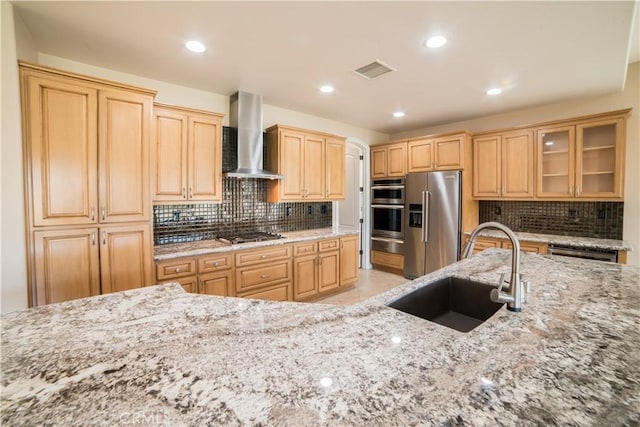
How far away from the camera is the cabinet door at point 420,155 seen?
4375mm

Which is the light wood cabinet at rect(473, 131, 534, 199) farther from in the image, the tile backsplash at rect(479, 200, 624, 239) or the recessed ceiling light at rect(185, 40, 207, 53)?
the recessed ceiling light at rect(185, 40, 207, 53)

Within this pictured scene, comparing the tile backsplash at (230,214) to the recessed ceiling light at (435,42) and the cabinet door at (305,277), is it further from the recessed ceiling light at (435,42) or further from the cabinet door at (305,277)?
the recessed ceiling light at (435,42)

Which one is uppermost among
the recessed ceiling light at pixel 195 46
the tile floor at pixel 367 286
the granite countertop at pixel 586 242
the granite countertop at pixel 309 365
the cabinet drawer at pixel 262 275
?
the recessed ceiling light at pixel 195 46

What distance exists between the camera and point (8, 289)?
171 centimetres

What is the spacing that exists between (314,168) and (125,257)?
2.45 metres

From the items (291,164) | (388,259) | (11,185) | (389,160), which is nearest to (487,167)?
(389,160)

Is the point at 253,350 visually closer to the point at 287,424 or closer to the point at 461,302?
the point at 287,424

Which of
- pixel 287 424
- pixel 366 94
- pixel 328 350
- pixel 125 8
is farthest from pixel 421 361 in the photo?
pixel 366 94

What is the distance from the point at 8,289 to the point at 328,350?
217cm

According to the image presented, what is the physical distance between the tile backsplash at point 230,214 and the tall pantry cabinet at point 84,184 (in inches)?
26.8

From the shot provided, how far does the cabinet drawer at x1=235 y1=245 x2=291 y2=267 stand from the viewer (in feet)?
9.62

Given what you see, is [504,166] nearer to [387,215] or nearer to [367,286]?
[387,215]

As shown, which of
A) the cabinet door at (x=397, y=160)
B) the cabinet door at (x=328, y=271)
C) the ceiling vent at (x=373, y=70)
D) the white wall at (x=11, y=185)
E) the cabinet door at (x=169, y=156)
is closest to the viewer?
the white wall at (x=11, y=185)

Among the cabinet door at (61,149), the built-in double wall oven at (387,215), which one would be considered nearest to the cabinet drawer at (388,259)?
the built-in double wall oven at (387,215)
